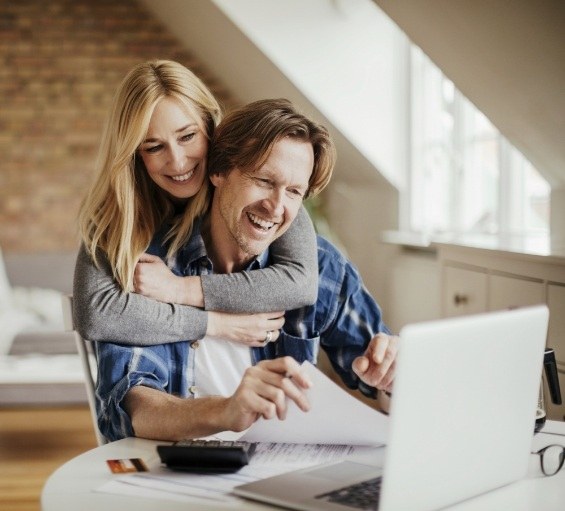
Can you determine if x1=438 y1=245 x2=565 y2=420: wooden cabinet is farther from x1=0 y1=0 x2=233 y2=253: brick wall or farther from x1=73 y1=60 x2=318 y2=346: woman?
x1=0 y1=0 x2=233 y2=253: brick wall

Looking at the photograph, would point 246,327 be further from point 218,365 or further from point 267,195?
point 267,195

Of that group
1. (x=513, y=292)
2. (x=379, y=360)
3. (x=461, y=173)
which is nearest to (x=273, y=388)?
(x=379, y=360)

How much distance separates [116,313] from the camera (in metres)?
1.49

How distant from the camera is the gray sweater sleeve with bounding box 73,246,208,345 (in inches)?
58.4

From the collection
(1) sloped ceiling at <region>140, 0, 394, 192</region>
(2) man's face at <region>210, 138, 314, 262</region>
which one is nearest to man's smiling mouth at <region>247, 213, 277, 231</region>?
(2) man's face at <region>210, 138, 314, 262</region>

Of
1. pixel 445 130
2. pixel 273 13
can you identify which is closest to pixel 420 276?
pixel 445 130

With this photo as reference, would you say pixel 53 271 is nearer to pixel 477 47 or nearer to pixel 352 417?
pixel 477 47

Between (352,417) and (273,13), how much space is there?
369 centimetres

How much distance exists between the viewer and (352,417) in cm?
127

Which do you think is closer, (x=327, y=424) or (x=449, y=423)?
(x=449, y=423)

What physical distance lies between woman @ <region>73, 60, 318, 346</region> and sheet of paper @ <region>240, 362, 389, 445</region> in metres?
0.31

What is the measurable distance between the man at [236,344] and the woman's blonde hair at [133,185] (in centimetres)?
6

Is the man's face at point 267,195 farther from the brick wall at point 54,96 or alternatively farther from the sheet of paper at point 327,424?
the brick wall at point 54,96

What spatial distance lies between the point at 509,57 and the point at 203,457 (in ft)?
6.32
